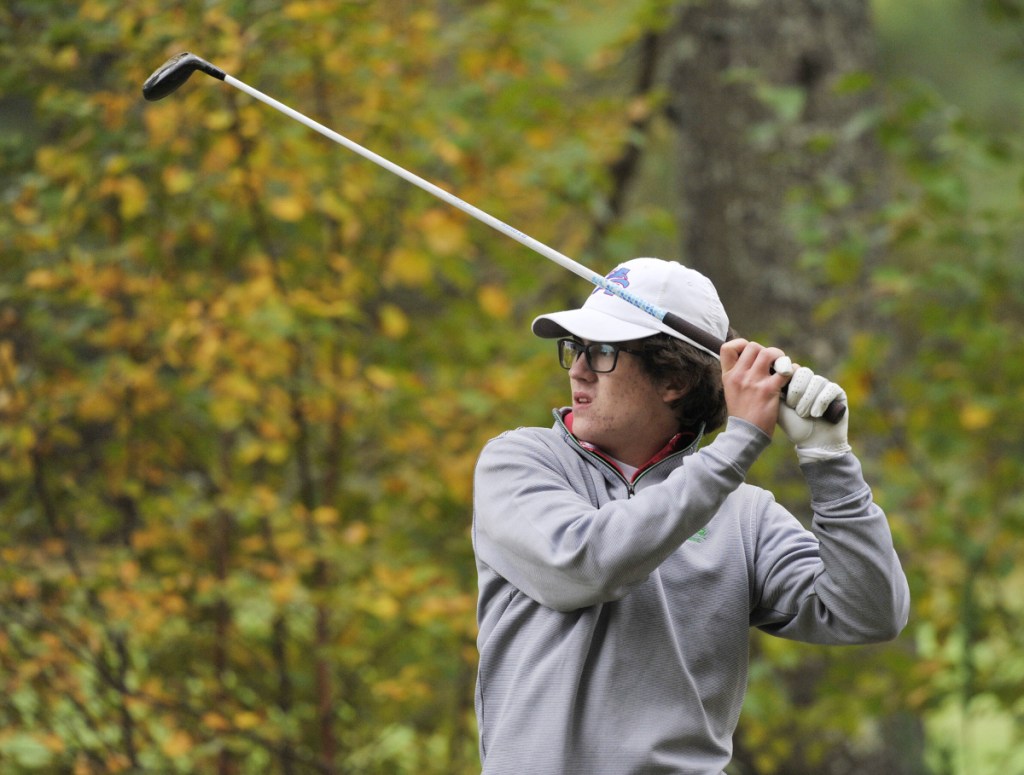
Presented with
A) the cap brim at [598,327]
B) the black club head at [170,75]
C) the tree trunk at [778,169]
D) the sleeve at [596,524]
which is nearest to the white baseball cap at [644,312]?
the cap brim at [598,327]

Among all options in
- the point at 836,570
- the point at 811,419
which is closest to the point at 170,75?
the point at 811,419

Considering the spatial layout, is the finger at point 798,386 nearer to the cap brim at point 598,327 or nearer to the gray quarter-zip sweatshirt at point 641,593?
the gray quarter-zip sweatshirt at point 641,593

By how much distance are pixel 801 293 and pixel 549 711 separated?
356 centimetres

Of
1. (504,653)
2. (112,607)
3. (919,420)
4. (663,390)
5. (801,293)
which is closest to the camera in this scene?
(504,653)

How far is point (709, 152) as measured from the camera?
5.32 m

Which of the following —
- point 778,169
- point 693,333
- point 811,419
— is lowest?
point 811,419

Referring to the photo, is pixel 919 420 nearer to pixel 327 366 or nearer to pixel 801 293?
pixel 801 293

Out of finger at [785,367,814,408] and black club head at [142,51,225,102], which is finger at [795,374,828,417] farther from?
black club head at [142,51,225,102]

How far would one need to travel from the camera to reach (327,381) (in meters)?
4.05

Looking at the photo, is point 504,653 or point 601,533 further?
point 504,653

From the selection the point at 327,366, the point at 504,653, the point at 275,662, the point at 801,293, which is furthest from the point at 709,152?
the point at 504,653

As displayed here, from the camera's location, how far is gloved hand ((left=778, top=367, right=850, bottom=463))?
73.3 inches

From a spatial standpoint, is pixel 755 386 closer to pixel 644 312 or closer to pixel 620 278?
pixel 644 312

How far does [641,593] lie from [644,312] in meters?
0.46
